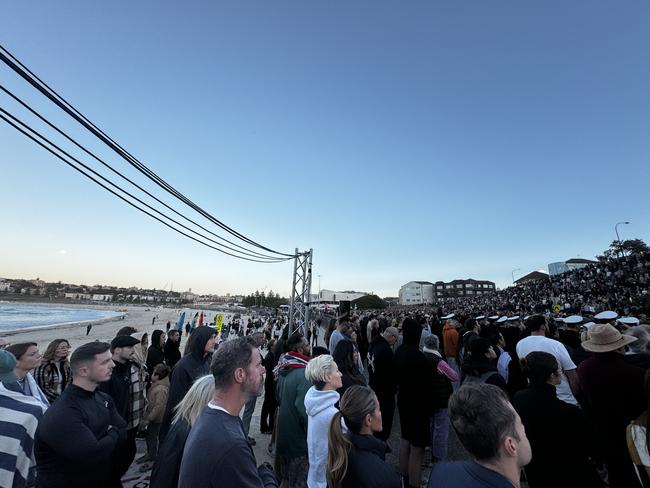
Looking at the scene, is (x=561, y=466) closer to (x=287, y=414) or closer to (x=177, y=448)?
(x=287, y=414)

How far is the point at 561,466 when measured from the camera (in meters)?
2.29

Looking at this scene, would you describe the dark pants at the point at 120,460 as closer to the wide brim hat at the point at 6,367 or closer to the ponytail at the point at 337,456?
the wide brim hat at the point at 6,367

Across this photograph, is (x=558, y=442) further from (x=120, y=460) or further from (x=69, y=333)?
(x=69, y=333)

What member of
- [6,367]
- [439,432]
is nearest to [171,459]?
[6,367]

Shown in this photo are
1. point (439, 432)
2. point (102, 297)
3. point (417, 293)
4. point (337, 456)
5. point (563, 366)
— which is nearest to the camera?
point (337, 456)

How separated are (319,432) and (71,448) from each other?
1.83 meters

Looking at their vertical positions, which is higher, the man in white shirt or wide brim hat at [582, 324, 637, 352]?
wide brim hat at [582, 324, 637, 352]

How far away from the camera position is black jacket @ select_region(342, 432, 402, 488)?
1.91 m

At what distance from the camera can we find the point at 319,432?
2652mm

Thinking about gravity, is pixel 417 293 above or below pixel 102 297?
above

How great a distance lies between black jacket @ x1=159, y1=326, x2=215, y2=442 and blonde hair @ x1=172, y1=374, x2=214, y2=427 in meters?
1.79

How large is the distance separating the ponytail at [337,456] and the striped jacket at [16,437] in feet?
7.33

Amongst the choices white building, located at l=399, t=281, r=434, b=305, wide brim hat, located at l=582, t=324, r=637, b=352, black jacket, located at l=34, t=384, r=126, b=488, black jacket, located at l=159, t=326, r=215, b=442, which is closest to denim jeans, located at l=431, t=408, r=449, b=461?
wide brim hat, located at l=582, t=324, r=637, b=352

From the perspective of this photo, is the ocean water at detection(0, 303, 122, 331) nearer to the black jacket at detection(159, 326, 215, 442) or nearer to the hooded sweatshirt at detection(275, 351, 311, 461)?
the black jacket at detection(159, 326, 215, 442)
